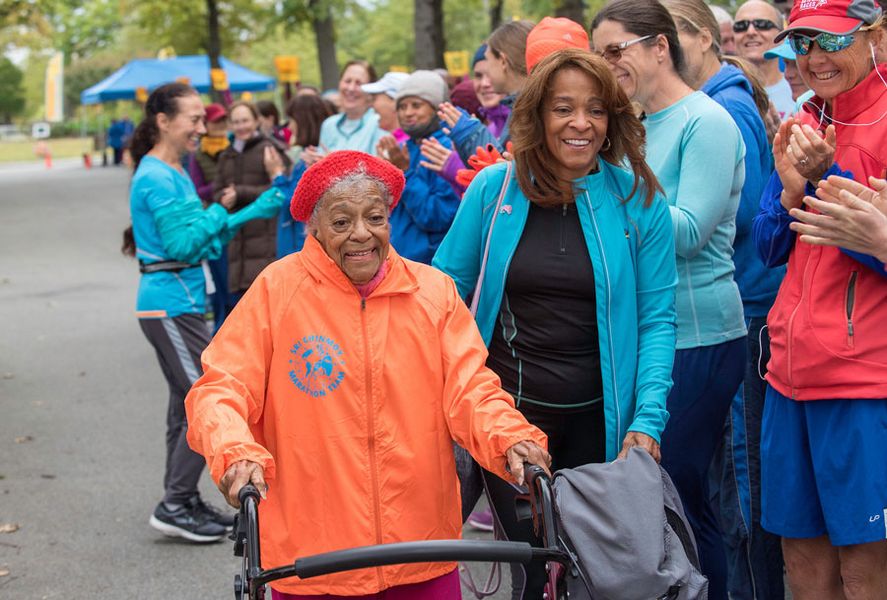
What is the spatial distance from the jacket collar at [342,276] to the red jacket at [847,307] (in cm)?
121

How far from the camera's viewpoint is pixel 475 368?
127 inches

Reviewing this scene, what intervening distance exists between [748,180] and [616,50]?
796 millimetres

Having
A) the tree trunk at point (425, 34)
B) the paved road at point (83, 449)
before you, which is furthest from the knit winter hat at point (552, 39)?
the tree trunk at point (425, 34)

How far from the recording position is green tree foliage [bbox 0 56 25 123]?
94188 mm

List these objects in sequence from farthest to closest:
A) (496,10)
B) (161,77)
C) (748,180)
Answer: (161,77) → (496,10) → (748,180)

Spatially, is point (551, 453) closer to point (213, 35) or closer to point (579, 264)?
point (579, 264)

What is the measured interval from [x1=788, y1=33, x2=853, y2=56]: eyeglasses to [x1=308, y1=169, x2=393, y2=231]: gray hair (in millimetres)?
1335

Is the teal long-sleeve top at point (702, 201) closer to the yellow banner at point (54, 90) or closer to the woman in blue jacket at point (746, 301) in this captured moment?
the woman in blue jacket at point (746, 301)

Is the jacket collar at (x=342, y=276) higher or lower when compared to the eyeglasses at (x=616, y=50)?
lower

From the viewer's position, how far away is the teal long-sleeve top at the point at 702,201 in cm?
387

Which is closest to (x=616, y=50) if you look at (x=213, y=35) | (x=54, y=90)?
(x=213, y=35)

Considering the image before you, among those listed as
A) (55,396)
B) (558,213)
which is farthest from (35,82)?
(558,213)

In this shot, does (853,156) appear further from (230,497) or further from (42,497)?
(42,497)

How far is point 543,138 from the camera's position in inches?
142
